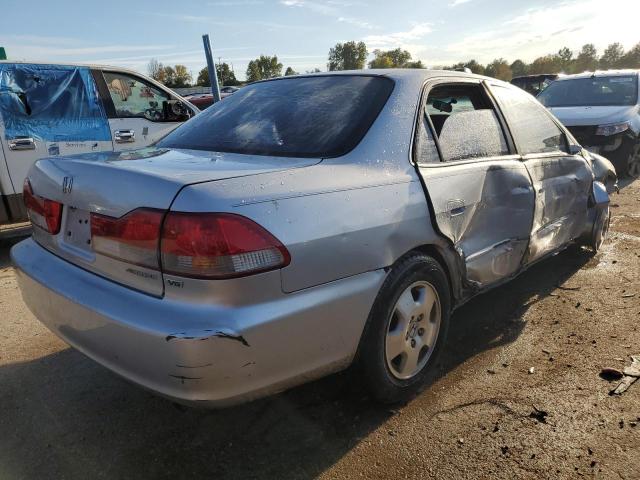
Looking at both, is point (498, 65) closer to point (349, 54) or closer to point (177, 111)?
point (349, 54)

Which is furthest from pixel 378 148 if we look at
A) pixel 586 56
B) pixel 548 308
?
pixel 586 56

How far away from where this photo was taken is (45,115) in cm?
543

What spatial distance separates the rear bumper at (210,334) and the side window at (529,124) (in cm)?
180

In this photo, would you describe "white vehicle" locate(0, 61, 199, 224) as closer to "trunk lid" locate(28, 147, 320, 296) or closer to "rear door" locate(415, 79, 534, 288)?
"trunk lid" locate(28, 147, 320, 296)

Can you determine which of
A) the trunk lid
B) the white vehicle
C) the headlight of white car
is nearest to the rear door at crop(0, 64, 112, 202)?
the white vehicle

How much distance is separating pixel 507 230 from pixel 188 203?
2.06 m

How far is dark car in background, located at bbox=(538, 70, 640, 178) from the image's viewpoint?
313 inches

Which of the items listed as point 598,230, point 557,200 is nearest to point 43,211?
point 557,200

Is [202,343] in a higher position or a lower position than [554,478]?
higher

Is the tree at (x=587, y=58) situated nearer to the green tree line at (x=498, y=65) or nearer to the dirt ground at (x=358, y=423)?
the green tree line at (x=498, y=65)

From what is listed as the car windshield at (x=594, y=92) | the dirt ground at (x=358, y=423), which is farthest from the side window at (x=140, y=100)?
the car windshield at (x=594, y=92)

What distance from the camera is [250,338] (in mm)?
1698

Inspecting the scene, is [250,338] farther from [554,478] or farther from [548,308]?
[548,308]

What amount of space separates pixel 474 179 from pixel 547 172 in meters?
1.06
